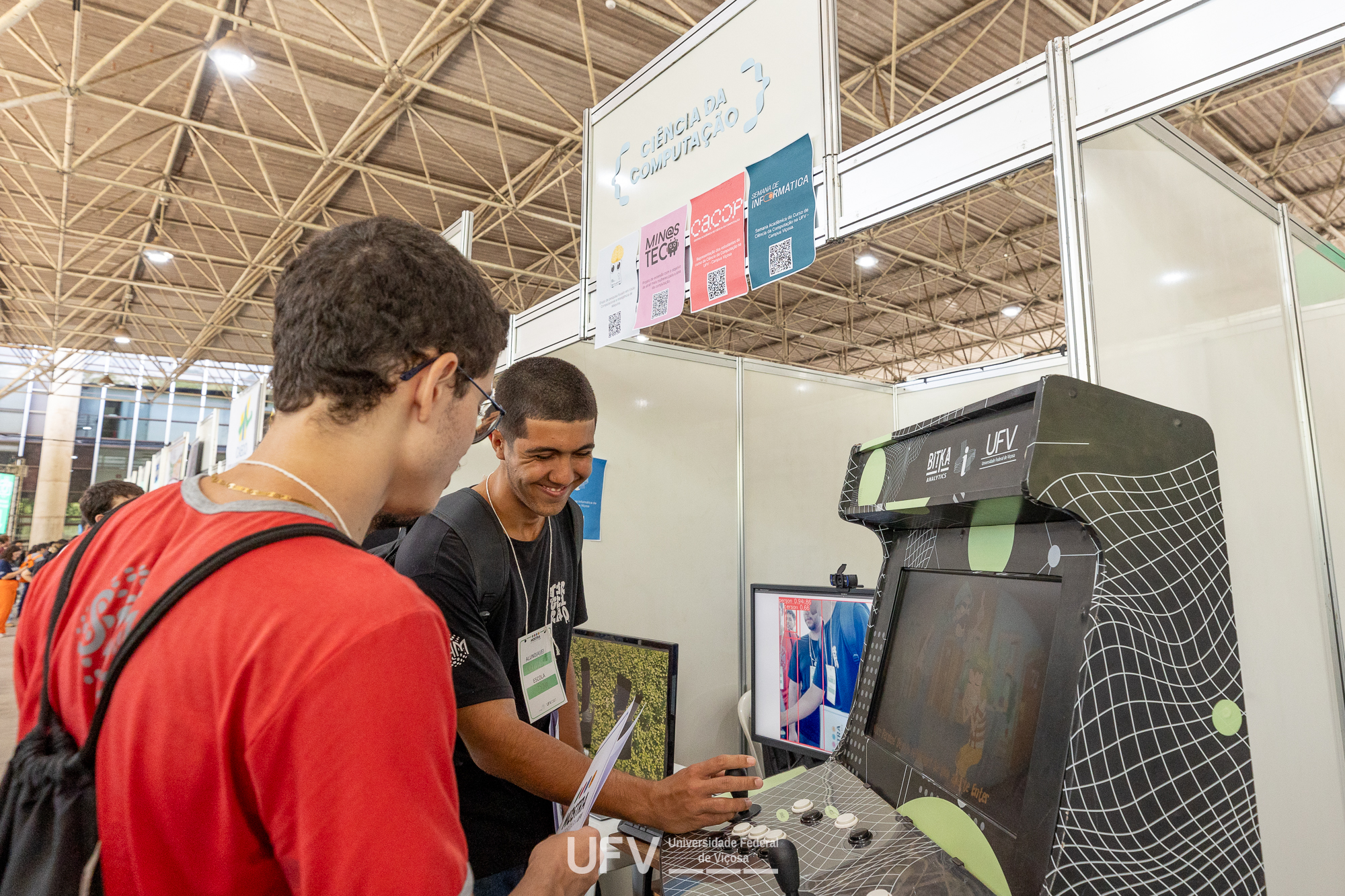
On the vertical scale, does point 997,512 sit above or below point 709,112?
below

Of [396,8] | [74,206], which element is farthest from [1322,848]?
[74,206]

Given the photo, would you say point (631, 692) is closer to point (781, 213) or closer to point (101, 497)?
point (781, 213)

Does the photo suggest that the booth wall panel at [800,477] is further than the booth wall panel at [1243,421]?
Yes

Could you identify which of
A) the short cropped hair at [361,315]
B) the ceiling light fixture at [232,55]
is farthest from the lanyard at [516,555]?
the ceiling light fixture at [232,55]

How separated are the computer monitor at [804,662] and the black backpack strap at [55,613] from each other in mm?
2284

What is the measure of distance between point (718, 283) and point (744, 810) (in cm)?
132

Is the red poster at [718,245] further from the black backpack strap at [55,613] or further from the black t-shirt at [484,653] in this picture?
the black backpack strap at [55,613]

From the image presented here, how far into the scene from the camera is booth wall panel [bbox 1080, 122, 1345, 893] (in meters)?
1.26

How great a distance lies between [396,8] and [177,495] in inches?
271

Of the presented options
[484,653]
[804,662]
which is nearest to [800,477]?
[804,662]

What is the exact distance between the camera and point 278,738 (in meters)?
0.54

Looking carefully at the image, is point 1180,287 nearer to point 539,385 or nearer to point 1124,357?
point 1124,357

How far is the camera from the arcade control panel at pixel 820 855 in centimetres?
96

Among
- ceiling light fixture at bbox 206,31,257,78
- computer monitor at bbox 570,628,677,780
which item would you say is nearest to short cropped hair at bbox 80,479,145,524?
computer monitor at bbox 570,628,677,780
